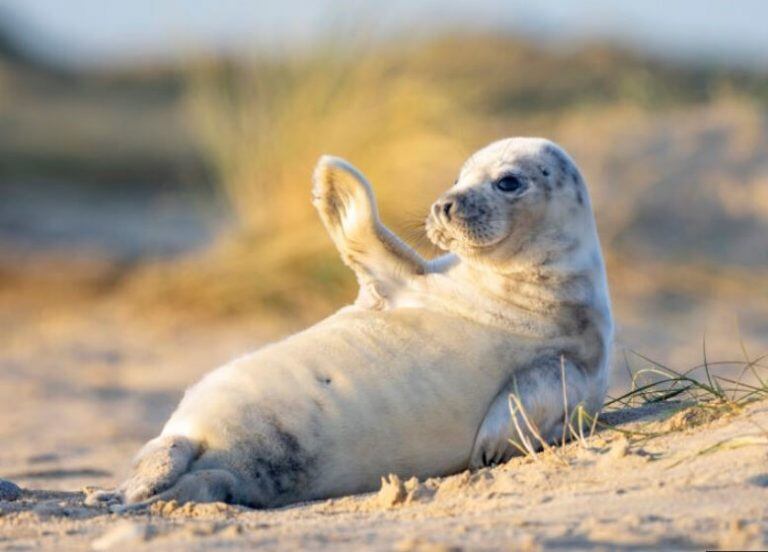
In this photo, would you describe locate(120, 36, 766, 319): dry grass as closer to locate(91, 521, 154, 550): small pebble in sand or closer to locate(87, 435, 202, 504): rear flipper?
locate(87, 435, 202, 504): rear flipper

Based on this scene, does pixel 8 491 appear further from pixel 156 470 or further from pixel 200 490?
pixel 200 490

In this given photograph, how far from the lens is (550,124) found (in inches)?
502

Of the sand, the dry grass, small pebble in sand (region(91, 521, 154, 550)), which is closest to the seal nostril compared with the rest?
the sand

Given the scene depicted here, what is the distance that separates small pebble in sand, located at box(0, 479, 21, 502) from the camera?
4406mm

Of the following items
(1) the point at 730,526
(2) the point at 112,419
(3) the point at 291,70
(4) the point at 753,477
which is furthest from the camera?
(3) the point at 291,70

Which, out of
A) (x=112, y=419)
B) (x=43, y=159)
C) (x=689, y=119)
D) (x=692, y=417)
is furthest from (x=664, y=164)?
(x=43, y=159)

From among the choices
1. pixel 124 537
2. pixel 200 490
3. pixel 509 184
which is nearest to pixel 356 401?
pixel 200 490

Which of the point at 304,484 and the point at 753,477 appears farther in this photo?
the point at 304,484

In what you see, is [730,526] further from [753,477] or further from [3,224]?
[3,224]

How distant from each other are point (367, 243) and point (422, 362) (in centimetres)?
53

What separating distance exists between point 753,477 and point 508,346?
0.96 m

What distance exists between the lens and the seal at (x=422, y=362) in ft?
13.7

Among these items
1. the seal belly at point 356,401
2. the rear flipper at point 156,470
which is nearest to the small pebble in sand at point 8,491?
the rear flipper at point 156,470

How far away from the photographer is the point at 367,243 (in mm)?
4750
